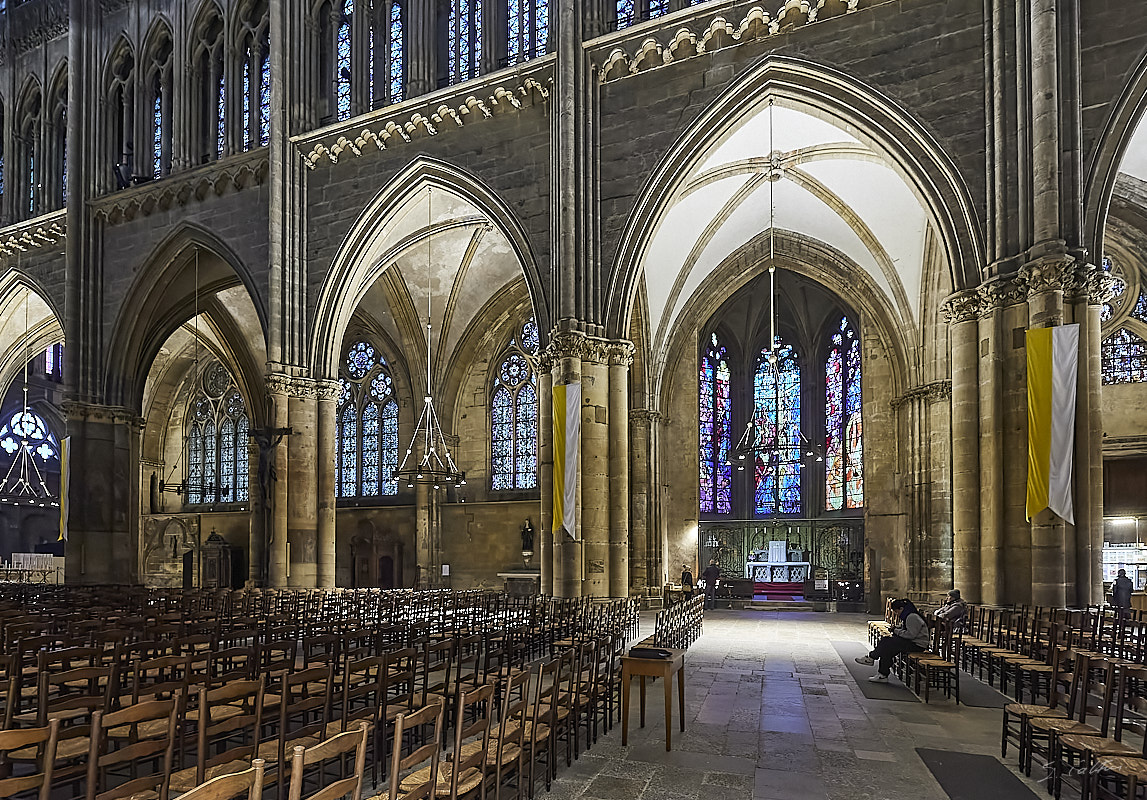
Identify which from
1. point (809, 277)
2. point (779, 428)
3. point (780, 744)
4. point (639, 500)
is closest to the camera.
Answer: point (780, 744)

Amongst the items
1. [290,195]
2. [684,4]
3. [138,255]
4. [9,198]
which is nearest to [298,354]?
[290,195]

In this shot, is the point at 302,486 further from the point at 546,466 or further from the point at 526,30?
the point at 526,30

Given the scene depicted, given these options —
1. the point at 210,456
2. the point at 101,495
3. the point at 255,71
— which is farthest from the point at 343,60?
the point at 210,456

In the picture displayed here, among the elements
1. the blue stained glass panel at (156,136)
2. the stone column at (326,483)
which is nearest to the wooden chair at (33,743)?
the stone column at (326,483)

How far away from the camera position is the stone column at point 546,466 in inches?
658

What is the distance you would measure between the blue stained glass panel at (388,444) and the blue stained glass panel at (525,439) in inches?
177

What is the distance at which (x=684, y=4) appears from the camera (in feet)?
54.4

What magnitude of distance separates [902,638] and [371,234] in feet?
47.0

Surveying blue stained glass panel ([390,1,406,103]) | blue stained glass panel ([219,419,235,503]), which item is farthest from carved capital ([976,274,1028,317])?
blue stained glass panel ([219,419,235,503])

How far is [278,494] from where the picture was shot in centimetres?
1948

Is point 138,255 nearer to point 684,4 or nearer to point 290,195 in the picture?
point 290,195

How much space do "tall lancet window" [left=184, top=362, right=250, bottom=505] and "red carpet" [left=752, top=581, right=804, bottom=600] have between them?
744 inches

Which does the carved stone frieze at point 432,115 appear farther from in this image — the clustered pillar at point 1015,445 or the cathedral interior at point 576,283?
the clustered pillar at point 1015,445

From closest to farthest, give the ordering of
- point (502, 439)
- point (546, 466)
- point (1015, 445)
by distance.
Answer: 1. point (1015, 445)
2. point (546, 466)
3. point (502, 439)
